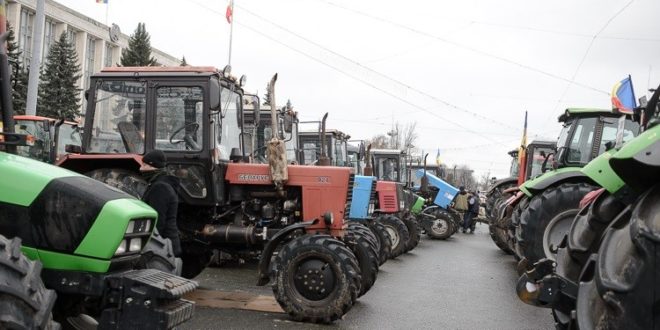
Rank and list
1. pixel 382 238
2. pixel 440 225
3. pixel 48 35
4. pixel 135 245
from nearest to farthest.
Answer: pixel 135 245, pixel 382 238, pixel 440 225, pixel 48 35

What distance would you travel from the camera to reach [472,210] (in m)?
22.5

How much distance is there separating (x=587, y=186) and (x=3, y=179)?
667 cm

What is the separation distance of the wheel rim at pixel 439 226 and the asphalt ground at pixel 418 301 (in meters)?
5.76

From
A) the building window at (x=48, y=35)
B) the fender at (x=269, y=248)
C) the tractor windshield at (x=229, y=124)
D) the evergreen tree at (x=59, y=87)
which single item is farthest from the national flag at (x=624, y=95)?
the building window at (x=48, y=35)

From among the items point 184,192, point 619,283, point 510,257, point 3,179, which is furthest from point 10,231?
point 510,257

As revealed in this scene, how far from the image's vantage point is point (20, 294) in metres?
2.60

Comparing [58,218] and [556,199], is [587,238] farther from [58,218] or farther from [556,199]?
[556,199]

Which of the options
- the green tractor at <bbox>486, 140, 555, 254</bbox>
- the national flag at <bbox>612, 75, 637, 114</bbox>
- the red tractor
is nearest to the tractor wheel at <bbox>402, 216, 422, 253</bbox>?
the green tractor at <bbox>486, 140, 555, 254</bbox>

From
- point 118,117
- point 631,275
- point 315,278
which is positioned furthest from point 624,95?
point 118,117

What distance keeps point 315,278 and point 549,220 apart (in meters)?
3.25

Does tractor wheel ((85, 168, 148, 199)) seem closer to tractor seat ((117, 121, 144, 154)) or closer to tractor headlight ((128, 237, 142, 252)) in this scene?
tractor seat ((117, 121, 144, 154))

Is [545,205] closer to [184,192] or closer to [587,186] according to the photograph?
[587,186]

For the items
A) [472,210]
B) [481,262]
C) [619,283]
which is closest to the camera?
[619,283]

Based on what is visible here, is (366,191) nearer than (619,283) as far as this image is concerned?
No
